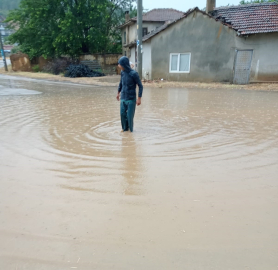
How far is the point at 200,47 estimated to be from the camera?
17391 millimetres

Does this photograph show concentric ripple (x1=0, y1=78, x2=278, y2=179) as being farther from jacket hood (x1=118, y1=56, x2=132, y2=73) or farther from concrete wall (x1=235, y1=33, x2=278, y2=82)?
concrete wall (x1=235, y1=33, x2=278, y2=82)

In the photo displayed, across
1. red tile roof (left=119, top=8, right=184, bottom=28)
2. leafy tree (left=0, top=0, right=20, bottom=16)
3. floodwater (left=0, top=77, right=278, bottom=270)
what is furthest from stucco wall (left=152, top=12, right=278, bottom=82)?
leafy tree (left=0, top=0, right=20, bottom=16)

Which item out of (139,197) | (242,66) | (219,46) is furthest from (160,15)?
(139,197)

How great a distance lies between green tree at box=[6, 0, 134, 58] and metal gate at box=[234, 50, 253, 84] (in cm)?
1689

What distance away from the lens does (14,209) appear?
9.91ft

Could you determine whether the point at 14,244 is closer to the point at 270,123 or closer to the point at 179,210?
the point at 179,210

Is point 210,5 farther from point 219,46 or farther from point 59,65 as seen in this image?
point 59,65

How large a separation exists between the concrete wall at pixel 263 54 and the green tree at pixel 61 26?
56.0 ft

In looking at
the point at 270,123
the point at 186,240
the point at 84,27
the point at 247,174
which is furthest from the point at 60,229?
the point at 84,27

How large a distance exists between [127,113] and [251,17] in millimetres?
14626

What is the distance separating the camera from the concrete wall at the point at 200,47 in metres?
16.6


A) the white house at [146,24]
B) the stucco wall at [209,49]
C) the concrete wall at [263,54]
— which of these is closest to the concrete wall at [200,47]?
the stucco wall at [209,49]

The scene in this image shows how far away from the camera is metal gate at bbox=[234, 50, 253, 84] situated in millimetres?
16234

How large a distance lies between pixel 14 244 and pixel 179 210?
5.56 ft
